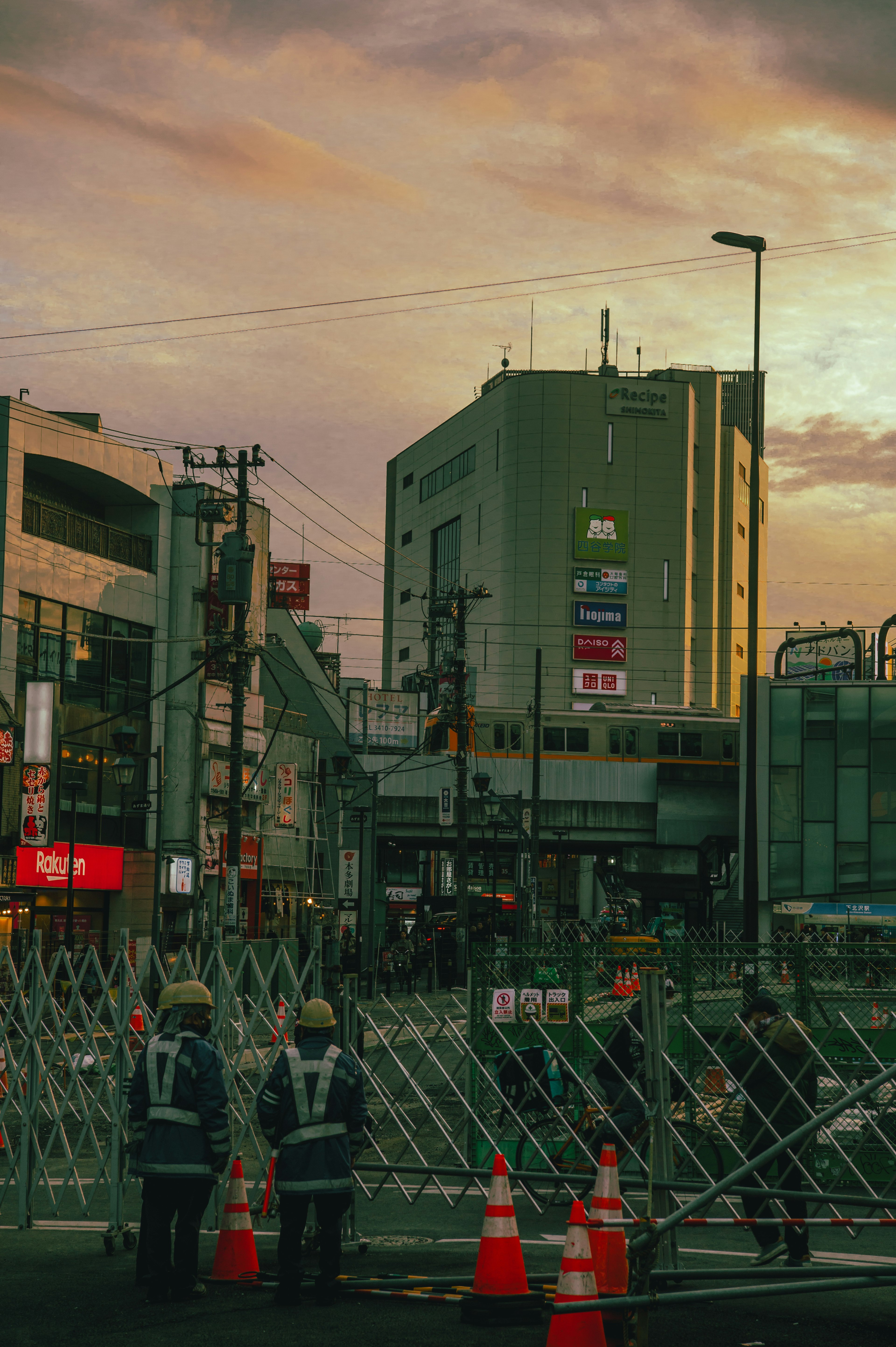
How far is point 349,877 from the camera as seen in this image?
41.1m

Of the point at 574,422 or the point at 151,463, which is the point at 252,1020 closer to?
the point at 151,463

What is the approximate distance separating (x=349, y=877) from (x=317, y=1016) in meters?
31.8

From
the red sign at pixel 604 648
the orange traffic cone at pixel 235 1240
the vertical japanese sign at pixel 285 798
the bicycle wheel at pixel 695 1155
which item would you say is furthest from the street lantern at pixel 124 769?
the red sign at pixel 604 648

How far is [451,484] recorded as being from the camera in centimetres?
14175

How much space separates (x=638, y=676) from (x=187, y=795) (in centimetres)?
8372

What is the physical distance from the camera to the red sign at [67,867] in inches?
1577

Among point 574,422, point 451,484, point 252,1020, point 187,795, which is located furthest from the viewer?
point 451,484

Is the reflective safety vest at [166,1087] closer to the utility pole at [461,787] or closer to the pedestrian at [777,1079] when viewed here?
the pedestrian at [777,1079]

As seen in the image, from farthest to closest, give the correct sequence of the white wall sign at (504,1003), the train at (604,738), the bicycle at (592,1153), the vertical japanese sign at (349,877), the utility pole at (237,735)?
the train at (604,738), the vertical japanese sign at (349,877), the utility pole at (237,735), the white wall sign at (504,1003), the bicycle at (592,1153)

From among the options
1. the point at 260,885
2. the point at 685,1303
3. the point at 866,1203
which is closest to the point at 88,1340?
the point at 685,1303

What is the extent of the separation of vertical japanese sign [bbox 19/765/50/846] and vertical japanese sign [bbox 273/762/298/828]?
672 inches

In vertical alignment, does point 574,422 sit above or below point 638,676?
above

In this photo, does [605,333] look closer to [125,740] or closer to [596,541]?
[596,541]

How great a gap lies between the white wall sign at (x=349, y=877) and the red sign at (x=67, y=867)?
24.8ft
